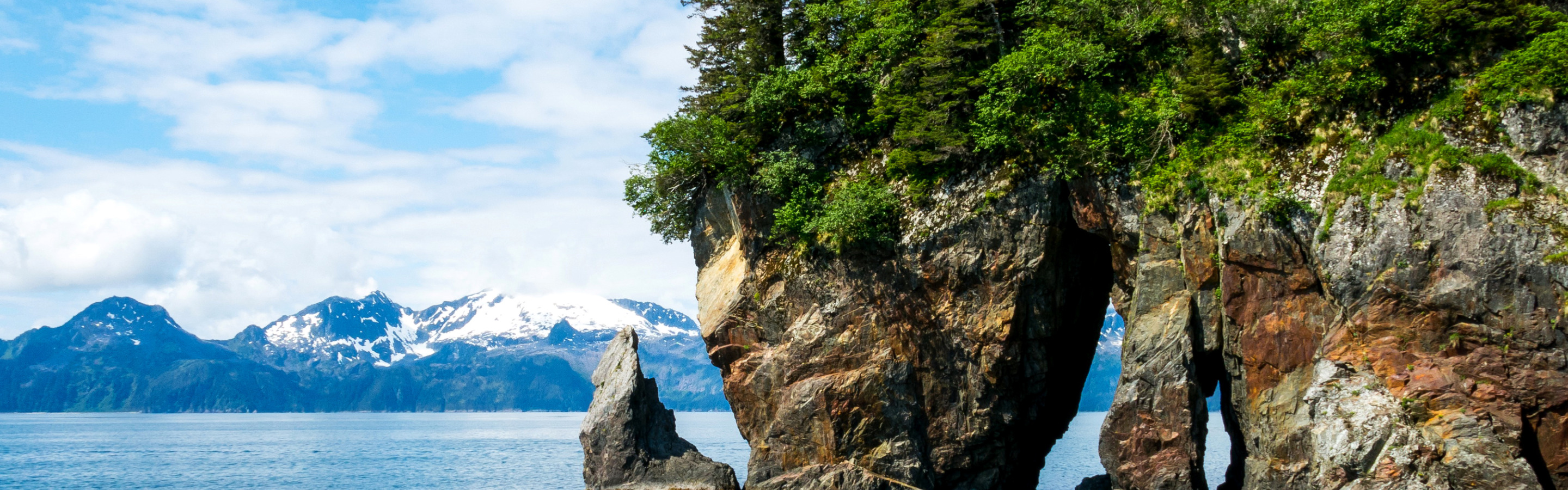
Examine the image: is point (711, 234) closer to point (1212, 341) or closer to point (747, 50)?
point (747, 50)

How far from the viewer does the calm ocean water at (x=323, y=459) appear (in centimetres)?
5638

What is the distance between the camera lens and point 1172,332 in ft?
86.4

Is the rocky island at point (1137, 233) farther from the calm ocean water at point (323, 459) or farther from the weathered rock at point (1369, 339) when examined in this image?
the calm ocean water at point (323, 459)

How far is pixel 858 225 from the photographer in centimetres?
3158

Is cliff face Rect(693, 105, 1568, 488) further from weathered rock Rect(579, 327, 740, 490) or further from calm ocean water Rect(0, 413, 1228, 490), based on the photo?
calm ocean water Rect(0, 413, 1228, 490)

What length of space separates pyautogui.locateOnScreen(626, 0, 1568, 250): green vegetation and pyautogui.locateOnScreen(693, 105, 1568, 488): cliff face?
74 centimetres

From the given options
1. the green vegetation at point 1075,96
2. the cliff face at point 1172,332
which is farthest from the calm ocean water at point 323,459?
the green vegetation at point 1075,96

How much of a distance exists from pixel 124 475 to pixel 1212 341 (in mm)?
66549

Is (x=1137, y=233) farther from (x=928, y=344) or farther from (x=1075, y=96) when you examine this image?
(x=928, y=344)

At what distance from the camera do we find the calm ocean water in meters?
56.4

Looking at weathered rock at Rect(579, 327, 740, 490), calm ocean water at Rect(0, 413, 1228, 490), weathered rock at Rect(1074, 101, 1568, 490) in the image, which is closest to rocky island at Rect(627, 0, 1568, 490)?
weathered rock at Rect(1074, 101, 1568, 490)

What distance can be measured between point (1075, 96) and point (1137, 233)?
503 cm

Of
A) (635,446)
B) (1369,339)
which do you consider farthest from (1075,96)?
(635,446)

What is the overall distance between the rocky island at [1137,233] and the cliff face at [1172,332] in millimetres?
78
